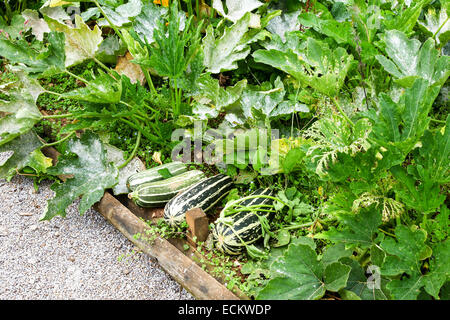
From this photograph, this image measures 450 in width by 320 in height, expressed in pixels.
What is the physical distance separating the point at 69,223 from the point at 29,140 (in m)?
0.55

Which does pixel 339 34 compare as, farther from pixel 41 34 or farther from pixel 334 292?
pixel 41 34

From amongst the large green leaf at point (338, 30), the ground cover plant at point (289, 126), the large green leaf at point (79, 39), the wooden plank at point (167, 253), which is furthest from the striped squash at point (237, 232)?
the large green leaf at point (79, 39)

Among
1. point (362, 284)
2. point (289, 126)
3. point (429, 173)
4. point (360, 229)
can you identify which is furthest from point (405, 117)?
point (289, 126)

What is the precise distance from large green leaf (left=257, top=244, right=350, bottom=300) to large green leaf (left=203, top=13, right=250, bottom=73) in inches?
46.7

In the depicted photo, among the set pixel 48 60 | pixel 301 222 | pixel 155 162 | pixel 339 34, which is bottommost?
pixel 155 162

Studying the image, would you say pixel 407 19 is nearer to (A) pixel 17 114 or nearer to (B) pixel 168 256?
(B) pixel 168 256

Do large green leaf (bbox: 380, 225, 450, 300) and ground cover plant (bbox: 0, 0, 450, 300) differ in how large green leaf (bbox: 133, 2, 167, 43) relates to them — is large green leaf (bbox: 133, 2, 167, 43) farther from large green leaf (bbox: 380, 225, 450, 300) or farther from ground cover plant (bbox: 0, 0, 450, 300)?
large green leaf (bbox: 380, 225, 450, 300)

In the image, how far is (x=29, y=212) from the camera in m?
2.61

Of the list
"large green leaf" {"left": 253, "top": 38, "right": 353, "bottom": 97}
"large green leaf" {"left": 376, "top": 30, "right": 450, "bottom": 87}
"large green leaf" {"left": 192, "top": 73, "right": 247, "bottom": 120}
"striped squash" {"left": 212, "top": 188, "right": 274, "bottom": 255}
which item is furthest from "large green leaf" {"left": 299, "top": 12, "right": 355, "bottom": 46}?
"striped squash" {"left": 212, "top": 188, "right": 274, "bottom": 255}

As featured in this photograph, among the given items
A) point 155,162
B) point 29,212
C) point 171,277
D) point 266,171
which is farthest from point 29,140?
point 266,171

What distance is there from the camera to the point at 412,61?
78.2 inches

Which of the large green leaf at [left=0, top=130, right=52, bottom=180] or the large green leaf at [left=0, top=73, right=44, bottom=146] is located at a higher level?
the large green leaf at [left=0, top=73, right=44, bottom=146]

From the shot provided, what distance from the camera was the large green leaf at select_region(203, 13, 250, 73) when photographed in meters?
2.54

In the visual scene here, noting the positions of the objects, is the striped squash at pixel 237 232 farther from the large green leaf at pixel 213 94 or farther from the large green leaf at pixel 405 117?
the large green leaf at pixel 405 117
